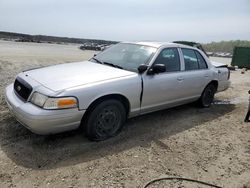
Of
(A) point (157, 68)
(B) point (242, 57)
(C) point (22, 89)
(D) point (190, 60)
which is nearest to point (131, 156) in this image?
(A) point (157, 68)

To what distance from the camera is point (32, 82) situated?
399cm

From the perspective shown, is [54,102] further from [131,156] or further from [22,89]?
[131,156]

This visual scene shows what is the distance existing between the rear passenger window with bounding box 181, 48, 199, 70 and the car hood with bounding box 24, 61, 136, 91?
1605 millimetres

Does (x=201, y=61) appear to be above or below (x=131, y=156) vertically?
above

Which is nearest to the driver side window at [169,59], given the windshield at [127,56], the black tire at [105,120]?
the windshield at [127,56]

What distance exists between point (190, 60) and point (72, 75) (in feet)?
9.16

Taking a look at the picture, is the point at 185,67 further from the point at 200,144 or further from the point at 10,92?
the point at 10,92

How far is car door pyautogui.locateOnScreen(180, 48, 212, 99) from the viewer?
5465 mm

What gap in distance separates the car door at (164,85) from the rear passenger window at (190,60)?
251 millimetres

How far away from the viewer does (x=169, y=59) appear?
205 inches

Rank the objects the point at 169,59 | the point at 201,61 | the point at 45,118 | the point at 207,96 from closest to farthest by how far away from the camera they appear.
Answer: the point at 45,118
the point at 169,59
the point at 201,61
the point at 207,96

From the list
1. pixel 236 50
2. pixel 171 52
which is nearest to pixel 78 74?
pixel 171 52

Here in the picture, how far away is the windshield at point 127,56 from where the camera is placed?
190 inches

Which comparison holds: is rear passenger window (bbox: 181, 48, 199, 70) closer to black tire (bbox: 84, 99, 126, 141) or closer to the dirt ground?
the dirt ground
